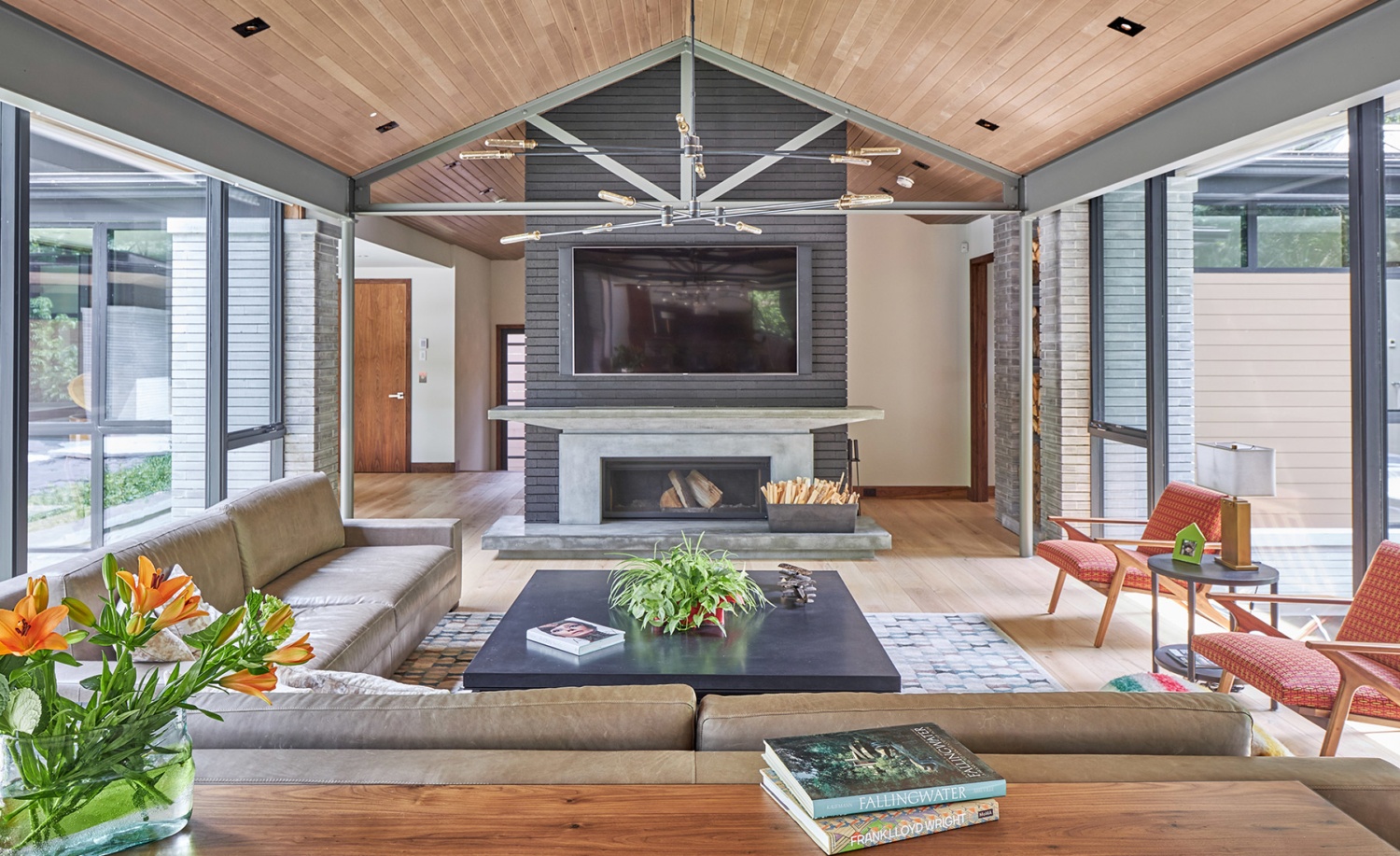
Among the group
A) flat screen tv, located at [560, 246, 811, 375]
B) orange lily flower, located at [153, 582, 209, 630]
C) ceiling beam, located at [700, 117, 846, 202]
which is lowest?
orange lily flower, located at [153, 582, 209, 630]

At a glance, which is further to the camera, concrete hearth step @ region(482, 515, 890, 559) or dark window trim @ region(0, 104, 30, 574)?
concrete hearth step @ region(482, 515, 890, 559)

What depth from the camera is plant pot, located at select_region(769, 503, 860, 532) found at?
6.23 metres

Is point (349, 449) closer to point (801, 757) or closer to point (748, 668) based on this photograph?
point (748, 668)

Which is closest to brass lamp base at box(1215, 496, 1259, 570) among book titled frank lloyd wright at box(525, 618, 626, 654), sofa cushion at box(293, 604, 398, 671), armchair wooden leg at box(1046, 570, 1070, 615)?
armchair wooden leg at box(1046, 570, 1070, 615)

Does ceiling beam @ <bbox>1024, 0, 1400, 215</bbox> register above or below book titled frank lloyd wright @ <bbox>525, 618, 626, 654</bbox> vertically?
above

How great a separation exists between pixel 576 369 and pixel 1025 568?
3273 mm

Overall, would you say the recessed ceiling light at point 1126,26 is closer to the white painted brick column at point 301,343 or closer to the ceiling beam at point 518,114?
the ceiling beam at point 518,114

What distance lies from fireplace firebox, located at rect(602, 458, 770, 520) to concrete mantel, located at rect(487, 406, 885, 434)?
0.35 metres

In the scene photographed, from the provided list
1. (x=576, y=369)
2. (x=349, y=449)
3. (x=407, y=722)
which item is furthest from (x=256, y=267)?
(x=407, y=722)

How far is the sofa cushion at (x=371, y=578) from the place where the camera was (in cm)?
362

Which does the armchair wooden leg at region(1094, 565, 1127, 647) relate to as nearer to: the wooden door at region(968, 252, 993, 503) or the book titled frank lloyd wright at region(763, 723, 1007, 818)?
the book titled frank lloyd wright at region(763, 723, 1007, 818)

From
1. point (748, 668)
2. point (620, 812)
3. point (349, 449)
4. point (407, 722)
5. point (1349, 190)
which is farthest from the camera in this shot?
point (349, 449)

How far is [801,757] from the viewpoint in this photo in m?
1.29

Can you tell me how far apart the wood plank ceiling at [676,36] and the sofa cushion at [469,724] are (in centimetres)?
266
